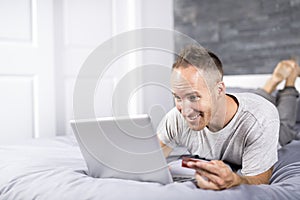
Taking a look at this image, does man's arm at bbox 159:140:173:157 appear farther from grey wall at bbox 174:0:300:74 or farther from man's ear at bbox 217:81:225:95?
grey wall at bbox 174:0:300:74

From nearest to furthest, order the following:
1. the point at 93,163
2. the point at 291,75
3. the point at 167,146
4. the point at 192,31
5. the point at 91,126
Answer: the point at 91,126
the point at 93,163
the point at 167,146
the point at 291,75
the point at 192,31

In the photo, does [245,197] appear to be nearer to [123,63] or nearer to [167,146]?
[167,146]

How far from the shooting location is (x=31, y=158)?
65.0 inches

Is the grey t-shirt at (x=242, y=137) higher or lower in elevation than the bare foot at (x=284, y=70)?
lower

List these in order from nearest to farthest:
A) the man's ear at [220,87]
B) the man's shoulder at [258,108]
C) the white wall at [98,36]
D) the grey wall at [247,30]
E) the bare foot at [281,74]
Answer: the man's ear at [220,87], the man's shoulder at [258,108], the bare foot at [281,74], the grey wall at [247,30], the white wall at [98,36]

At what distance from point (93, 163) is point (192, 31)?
222 cm

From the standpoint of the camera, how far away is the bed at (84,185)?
1.12m

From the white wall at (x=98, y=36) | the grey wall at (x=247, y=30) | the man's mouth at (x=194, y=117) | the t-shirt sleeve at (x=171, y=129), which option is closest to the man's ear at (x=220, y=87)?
the man's mouth at (x=194, y=117)

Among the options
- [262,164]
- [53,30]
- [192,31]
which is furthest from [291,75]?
[53,30]

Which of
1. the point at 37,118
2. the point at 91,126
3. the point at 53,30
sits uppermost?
the point at 53,30

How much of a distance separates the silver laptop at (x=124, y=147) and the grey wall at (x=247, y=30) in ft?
6.25

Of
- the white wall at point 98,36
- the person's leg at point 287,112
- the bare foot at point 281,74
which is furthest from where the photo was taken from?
the white wall at point 98,36

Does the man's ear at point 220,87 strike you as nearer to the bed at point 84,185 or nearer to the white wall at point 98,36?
the bed at point 84,185

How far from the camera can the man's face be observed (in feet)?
3.96
